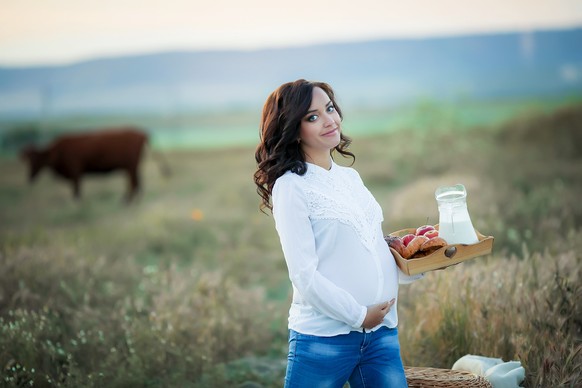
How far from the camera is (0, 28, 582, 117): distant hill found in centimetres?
3159

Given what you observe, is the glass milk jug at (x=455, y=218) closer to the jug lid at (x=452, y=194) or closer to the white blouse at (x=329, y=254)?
the jug lid at (x=452, y=194)

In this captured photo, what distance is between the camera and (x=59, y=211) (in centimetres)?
1975

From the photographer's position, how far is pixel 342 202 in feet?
10.9

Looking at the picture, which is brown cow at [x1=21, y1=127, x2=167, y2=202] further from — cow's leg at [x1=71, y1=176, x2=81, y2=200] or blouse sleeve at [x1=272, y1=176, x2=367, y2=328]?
blouse sleeve at [x1=272, y1=176, x2=367, y2=328]

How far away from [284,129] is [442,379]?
58.7 inches

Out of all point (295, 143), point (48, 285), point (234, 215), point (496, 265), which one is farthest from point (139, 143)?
point (295, 143)

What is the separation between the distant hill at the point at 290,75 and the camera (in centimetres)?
3159

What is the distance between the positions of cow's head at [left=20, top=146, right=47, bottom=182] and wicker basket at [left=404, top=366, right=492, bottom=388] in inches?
759

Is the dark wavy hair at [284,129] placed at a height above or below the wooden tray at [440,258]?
above

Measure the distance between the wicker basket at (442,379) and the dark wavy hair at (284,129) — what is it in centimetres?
122

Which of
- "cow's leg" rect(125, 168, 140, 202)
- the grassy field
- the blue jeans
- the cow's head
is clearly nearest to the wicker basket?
the grassy field

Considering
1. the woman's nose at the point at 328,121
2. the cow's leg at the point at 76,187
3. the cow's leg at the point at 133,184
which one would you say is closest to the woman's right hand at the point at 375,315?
the woman's nose at the point at 328,121

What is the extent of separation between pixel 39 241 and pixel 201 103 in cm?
2440

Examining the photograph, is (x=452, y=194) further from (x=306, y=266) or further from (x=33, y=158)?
(x=33, y=158)
